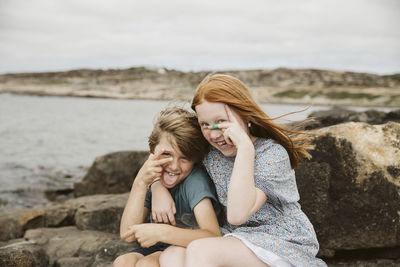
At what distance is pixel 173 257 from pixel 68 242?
97.2 inches

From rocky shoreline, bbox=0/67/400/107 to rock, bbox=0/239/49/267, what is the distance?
89.3ft

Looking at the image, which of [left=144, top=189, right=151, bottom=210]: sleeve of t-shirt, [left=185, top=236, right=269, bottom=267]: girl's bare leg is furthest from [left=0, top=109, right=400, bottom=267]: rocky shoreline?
[left=185, top=236, right=269, bottom=267]: girl's bare leg

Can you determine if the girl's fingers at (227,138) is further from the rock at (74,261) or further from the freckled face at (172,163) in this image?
the rock at (74,261)

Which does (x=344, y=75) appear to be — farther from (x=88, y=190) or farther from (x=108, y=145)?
(x=88, y=190)

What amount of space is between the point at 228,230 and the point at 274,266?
480 millimetres

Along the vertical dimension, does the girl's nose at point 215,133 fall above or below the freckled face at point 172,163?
above

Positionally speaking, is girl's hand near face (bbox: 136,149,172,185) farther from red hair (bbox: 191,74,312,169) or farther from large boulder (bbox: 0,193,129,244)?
large boulder (bbox: 0,193,129,244)

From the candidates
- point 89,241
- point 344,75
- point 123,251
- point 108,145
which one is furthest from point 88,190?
point 344,75

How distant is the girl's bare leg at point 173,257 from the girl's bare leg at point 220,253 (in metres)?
0.17

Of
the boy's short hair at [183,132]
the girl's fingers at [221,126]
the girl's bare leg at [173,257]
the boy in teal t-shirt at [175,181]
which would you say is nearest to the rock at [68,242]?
the boy in teal t-shirt at [175,181]

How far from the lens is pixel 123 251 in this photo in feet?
11.7

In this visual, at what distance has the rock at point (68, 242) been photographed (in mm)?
4180

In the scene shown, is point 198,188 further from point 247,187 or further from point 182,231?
point 247,187

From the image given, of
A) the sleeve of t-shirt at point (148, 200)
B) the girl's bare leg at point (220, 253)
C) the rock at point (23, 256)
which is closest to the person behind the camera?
the girl's bare leg at point (220, 253)
